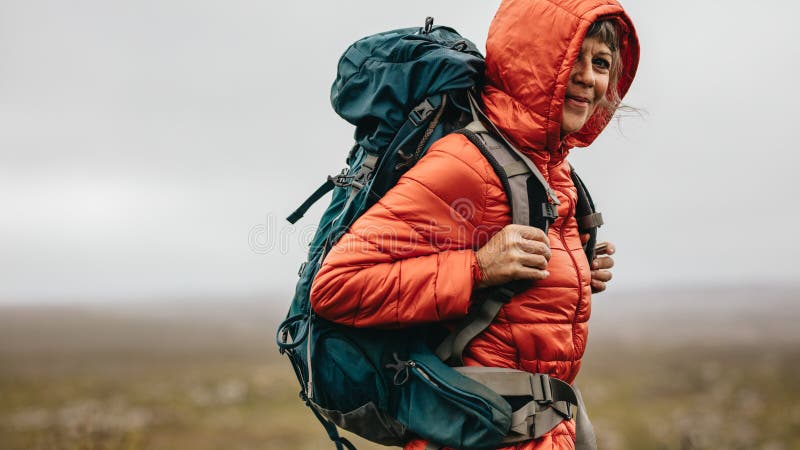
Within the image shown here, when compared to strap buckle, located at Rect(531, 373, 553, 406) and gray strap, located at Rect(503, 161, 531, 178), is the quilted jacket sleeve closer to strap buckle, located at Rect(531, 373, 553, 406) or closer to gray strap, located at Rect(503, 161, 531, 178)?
gray strap, located at Rect(503, 161, 531, 178)

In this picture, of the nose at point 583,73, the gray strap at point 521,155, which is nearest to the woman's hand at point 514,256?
the gray strap at point 521,155

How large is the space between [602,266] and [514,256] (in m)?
1.30

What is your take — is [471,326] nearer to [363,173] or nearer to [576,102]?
[363,173]

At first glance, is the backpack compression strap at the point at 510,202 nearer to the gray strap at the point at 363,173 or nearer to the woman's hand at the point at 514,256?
the woman's hand at the point at 514,256

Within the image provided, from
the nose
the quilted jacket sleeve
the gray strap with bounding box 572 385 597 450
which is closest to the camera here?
the quilted jacket sleeve

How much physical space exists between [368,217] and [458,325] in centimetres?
64

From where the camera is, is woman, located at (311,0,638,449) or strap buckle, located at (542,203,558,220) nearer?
woman, located at (311,0,638,449)

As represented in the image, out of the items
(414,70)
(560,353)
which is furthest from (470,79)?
(560,353)

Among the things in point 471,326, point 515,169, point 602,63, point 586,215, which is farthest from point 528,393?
point 602,63

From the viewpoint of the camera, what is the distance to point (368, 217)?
9.39ft

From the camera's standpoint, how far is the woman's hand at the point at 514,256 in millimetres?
2816

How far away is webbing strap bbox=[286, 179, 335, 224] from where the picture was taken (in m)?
3.64

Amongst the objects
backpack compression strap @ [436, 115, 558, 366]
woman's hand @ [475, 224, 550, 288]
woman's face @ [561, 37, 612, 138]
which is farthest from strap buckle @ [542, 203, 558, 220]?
woman's face @ [561, 37, 612, 138]

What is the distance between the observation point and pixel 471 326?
2984mm
